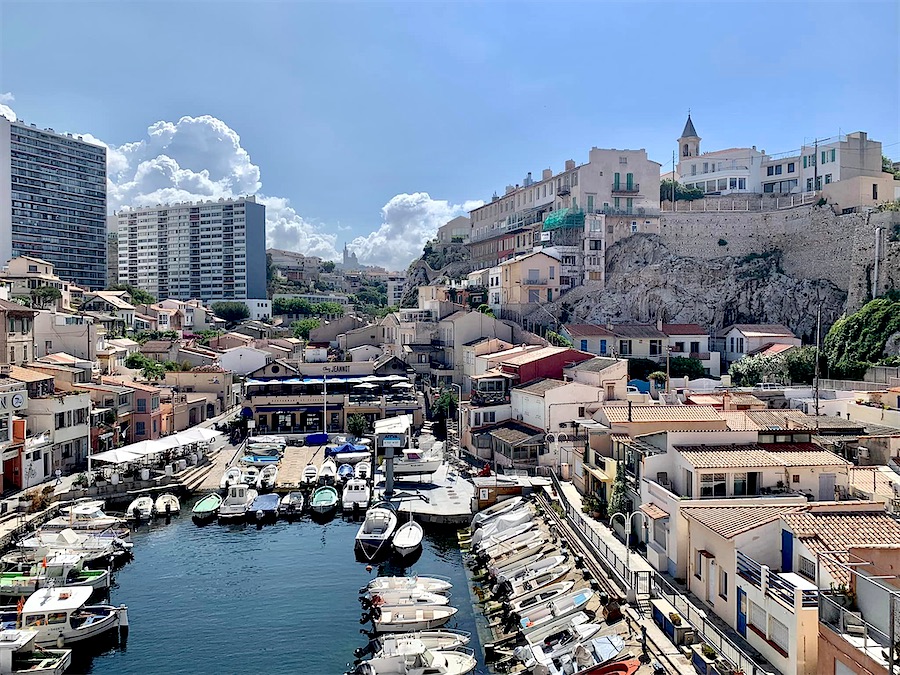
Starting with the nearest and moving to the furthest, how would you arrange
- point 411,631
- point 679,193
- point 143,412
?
point 411,631 < point 143,412 < point 679,193

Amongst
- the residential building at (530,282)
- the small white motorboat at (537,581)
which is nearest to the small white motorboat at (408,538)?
the small white motorboat at (537,581)

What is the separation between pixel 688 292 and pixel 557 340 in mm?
12803

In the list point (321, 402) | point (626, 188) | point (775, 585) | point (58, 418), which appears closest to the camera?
point (775, 585)

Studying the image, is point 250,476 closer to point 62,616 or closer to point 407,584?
point 407,584

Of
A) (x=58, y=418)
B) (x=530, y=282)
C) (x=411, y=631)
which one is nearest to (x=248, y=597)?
(x=411, y=631)

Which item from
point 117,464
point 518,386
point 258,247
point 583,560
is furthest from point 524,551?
point 258,247

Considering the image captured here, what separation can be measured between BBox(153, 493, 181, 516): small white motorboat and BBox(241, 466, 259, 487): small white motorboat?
10.4ft

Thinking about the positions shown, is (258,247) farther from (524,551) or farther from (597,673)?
(597,673)

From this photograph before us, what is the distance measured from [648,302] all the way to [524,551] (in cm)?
3718

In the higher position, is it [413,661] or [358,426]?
[358,426]

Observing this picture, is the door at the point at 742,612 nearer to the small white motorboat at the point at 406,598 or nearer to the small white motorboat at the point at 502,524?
the small white motorboat at the point at 406,598

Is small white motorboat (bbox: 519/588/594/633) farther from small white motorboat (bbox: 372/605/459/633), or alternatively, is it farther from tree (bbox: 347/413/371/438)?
tree (bbox: 347/413/371/438)

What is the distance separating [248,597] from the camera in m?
22.9

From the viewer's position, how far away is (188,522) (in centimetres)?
3053
